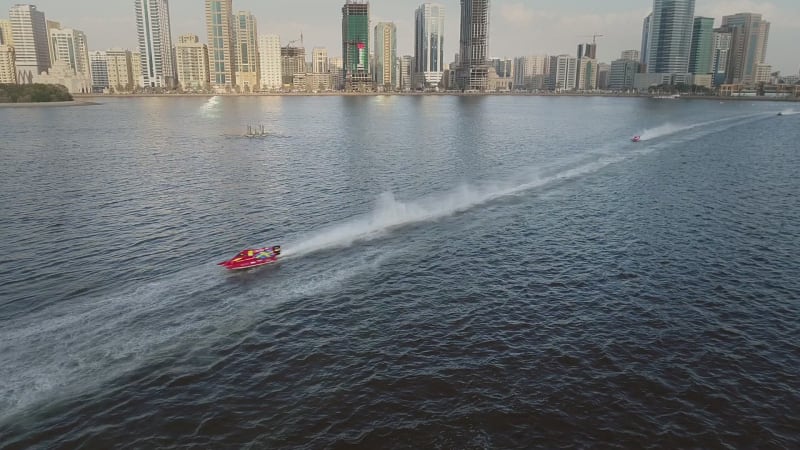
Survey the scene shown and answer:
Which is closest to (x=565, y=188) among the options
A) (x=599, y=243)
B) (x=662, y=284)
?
(x=599, y=243)

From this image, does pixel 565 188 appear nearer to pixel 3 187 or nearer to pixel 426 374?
pixel 426 374

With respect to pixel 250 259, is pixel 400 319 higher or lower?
lower

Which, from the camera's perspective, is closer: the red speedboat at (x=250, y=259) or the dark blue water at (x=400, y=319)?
the dark blue water at (x=400, y=319)

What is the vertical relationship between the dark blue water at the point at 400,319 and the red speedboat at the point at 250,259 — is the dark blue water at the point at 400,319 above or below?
below

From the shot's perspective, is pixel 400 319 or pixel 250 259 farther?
pixel 250 259
